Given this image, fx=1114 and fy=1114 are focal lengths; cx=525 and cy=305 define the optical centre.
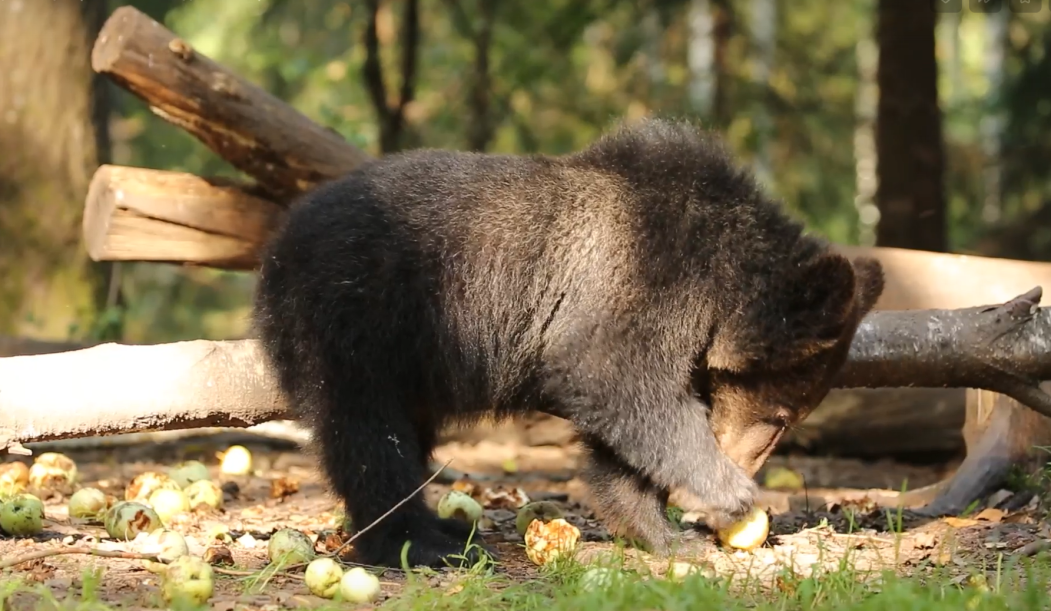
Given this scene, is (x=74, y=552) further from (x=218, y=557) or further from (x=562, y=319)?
(x=562, y=319)

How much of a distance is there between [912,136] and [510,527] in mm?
5270

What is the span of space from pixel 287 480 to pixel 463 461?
1.79 m

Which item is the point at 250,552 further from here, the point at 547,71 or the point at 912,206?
the point at 547,71

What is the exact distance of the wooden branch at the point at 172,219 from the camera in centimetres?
591

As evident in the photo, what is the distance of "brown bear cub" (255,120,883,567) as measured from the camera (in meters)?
4.34

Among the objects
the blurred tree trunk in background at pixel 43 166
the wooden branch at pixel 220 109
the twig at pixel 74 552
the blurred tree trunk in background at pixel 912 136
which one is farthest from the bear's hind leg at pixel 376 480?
the blurred tree trunk in background at pixel 912 136

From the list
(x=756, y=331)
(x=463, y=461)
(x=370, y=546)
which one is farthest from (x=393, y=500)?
(x=463, y=461)

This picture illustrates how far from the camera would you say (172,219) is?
605 centimetres

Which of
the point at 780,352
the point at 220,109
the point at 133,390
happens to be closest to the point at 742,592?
the point at 780,352

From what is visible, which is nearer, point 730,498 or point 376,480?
point 376,480

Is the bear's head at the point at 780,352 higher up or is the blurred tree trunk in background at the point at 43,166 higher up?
the blurred tree trunk in background at the point at 43,166

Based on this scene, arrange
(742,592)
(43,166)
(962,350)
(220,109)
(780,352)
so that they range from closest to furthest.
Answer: (742,592) < (780,352) < (962,350) < (220,109) < (43,166)

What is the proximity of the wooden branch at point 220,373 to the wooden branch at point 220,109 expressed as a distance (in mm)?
1673

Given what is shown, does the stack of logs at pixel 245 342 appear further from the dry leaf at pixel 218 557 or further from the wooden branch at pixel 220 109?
the dry leaf at pixel 218 557
